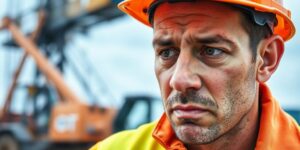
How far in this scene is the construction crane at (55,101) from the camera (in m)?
8.88

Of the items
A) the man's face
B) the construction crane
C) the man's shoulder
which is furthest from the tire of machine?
the man's face

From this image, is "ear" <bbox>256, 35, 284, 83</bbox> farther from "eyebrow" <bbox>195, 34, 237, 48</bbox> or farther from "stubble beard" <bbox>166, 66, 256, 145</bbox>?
"eyebrow" <bbox>195, 34, 237, 48</bbox>

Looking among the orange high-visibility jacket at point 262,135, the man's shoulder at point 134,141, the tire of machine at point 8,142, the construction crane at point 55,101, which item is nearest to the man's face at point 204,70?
the orange high-visibility jacket at point 262,135

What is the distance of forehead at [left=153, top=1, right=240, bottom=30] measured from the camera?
5.80ft

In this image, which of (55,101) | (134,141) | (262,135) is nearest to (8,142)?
(55,101)

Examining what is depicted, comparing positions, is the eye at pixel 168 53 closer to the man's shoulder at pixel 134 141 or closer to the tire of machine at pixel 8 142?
the man's shoulder at pixel 134 141

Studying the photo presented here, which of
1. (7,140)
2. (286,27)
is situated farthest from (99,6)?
(286,27)

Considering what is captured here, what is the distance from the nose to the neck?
281 millimetres

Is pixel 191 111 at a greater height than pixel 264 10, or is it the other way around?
pixel 264 10

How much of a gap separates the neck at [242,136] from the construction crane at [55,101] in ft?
21.0

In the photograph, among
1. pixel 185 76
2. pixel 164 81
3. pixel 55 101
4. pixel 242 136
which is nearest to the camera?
pixel 185 76

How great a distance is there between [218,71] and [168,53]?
0.20 meters

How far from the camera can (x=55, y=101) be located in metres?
11.0

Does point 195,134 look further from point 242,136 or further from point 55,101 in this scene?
point 55,101
